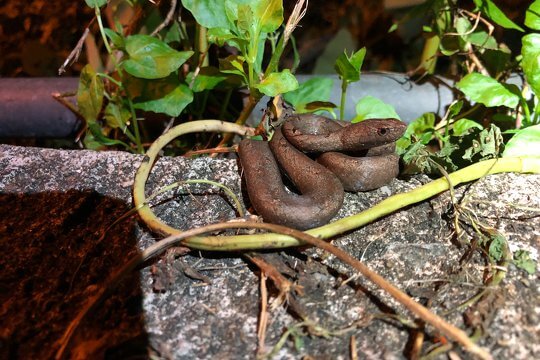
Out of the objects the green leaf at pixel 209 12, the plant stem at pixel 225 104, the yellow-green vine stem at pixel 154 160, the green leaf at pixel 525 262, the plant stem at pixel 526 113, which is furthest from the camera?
the plant stem at pixel 225 104

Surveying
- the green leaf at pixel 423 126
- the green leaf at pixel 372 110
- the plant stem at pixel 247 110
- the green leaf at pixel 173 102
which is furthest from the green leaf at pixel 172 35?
the green leaf at pixel 423 126

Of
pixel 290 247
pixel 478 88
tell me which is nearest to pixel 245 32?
pixel 290 247

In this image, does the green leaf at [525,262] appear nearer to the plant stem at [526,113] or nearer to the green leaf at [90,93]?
the plant stem at [526,113]

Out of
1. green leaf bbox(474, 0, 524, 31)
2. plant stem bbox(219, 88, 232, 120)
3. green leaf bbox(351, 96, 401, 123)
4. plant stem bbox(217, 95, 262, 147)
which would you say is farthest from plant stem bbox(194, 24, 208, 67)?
green leaf bbox(474, 0, 524, 31)

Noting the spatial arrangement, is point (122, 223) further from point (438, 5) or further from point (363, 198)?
point (438, 5)

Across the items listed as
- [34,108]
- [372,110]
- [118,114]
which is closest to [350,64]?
[372,110]

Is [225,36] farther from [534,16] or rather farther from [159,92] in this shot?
[534,16]
